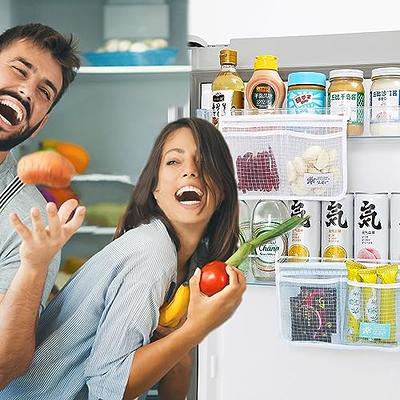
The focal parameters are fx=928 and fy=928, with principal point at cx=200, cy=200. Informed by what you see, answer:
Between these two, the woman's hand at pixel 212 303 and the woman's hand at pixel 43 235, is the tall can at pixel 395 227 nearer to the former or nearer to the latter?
the woman's hand at pixel 212 303

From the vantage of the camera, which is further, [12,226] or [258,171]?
[258,171]

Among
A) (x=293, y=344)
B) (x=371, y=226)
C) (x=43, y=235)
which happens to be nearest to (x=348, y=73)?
(x=371, y=226)

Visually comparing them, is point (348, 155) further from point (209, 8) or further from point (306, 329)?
point (209, 8)

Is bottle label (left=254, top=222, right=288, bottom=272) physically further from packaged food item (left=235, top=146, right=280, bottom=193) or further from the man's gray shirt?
the man's gray shirt

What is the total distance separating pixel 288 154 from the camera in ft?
5.63

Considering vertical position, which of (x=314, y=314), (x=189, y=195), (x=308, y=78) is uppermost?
(x=308, y=78)

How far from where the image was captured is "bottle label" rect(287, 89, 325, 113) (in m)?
1.70

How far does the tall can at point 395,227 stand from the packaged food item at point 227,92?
331mm

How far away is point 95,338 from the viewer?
1592 millimetres

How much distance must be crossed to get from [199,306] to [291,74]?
18.5 inches

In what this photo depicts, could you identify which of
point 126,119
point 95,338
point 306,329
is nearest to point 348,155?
point 306,329

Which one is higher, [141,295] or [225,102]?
[225,102]

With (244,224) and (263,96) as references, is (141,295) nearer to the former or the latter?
(244,224)

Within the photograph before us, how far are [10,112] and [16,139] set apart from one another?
0.16 feet
